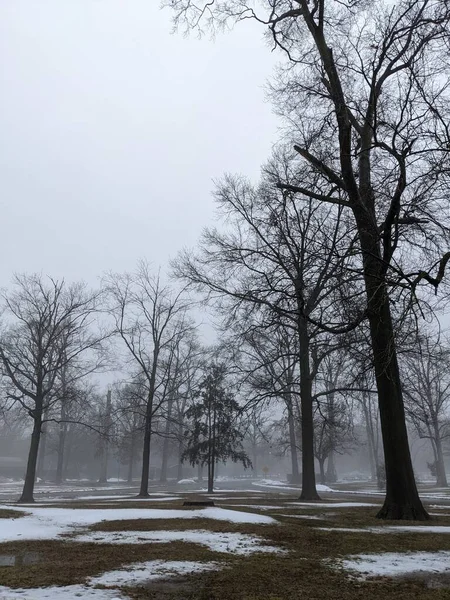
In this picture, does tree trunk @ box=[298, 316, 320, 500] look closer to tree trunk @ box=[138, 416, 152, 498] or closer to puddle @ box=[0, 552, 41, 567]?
tree trunk @ box=[138, 416, 152, 498]

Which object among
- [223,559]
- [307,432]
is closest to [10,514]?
[223,559]

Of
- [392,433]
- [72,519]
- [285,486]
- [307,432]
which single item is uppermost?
[307,432]

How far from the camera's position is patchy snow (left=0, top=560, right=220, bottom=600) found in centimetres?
431

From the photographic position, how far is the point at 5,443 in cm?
8650

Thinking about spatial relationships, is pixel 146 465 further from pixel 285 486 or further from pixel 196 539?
pixel 285 486

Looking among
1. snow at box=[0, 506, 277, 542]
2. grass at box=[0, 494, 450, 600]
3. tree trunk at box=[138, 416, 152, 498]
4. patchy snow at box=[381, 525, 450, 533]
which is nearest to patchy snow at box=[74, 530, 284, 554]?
grass at box=[0, 494, 450, 600]

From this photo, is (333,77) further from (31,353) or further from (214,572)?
(31,353)

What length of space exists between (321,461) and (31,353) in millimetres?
25266

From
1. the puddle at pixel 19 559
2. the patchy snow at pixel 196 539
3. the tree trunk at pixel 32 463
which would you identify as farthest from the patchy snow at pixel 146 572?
the tree trunk at pixel 32 463

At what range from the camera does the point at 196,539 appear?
7637 mm

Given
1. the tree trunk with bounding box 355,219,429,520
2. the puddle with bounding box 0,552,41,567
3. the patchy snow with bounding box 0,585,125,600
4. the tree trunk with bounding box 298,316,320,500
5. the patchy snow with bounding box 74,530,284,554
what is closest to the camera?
the patchy snow with bounding box 0,585,125,600

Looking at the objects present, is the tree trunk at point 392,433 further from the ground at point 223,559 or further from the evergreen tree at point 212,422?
the evergreen tree at point 212,422

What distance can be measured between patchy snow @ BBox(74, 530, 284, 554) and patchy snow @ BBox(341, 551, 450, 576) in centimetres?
117

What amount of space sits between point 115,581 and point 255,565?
1678 millimetres
